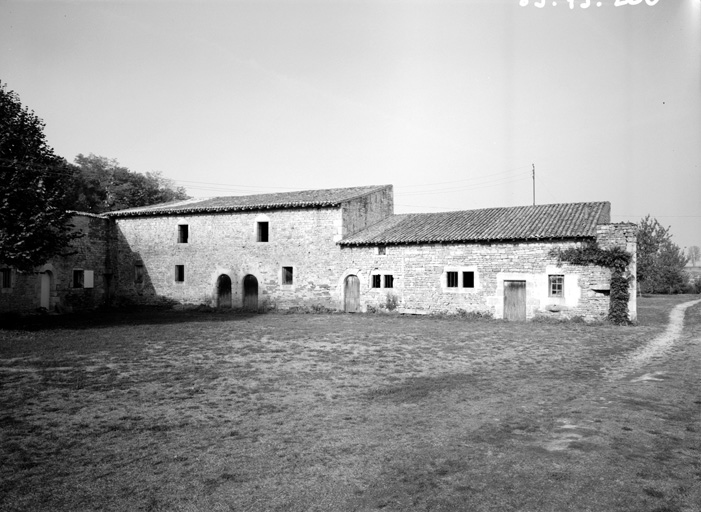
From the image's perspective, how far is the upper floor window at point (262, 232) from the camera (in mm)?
24609

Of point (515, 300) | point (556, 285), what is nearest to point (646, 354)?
point (556, 285)

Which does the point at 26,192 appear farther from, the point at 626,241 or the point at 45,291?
the point at 626,241

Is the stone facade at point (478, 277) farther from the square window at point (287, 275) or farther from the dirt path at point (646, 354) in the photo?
the square window at point (287, 275)

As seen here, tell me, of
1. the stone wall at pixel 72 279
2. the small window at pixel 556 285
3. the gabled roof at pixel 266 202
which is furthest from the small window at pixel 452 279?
the stone wall at pixel 72 279

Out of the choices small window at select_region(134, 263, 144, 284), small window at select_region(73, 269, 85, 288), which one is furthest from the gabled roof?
small window at select_region(73, 269, 85, 288)

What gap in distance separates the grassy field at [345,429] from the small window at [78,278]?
42.0 ft

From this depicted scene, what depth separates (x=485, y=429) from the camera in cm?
604

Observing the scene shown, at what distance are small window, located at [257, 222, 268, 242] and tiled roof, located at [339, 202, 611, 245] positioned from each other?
14.1 feet

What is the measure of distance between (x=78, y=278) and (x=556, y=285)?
22.2 m

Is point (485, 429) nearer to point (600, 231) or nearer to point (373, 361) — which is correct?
point (373, 361)

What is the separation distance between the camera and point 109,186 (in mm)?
40906

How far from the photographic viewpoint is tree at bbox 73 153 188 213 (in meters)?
39.2

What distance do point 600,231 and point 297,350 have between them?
1246 cm

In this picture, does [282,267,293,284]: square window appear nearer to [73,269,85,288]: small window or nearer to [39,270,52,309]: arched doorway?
[73,269,85,288]: small window
